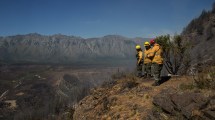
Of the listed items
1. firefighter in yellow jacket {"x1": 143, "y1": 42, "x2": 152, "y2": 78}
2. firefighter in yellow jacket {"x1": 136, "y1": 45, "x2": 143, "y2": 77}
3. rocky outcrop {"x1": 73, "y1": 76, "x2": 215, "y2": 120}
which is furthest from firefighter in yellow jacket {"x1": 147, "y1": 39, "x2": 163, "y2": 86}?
firefighter in yellow jacket {"x1": 136, "y1": 45, "x2": 143, "y2": 77}

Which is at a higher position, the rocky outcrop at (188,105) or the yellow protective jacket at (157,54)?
the yellow protective jacket at (157,54)

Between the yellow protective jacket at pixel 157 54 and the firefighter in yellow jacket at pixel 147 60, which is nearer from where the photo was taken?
the yellow protective jacket at pixel 157 54

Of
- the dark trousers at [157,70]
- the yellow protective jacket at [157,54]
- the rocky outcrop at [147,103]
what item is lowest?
the rocky outcrop at [147,103]

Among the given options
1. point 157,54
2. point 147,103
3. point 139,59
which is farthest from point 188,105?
point 139,59

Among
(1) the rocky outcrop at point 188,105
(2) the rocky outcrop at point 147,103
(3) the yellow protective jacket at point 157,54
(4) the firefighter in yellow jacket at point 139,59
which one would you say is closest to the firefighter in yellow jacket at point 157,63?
(3) the yellow protective jacket at point 157,54

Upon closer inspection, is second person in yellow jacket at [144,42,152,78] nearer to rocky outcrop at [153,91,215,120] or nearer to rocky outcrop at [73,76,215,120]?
rocky outcrop at [73,76,215,120]

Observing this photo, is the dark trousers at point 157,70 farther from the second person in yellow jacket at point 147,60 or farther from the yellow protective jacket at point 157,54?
the second person in yellow jacket at point 147,60

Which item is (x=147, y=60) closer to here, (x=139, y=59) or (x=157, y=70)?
(x=157, y=70)

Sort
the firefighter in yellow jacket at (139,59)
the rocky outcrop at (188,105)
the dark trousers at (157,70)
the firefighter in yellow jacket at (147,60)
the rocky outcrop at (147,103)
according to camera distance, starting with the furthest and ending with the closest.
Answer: the firefighter in yellow jacket at (139,59) → the firefighter in yellow jacket at (147,60) → the dark trousers at (157,70) → the rocky outcrop at (147,103) → the rocky outcrop at (188,105)

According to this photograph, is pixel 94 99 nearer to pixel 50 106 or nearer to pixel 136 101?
pixel 136 101

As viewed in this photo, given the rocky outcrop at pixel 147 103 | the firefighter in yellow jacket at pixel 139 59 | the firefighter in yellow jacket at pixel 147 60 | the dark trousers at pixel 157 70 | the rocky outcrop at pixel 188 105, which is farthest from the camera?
the firefighter in yellow jacket at pixel 139 59

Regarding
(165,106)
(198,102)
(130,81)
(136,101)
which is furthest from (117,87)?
(198,102)

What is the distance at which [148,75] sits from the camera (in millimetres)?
15914

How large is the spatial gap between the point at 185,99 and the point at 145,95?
3.92 metres
